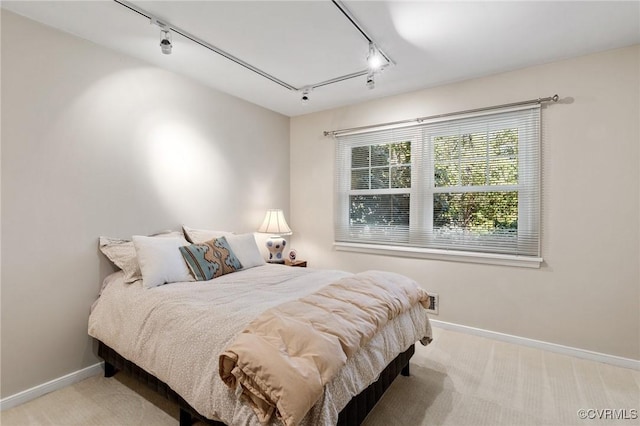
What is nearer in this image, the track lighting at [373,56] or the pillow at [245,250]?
the track lighting at [373,56]

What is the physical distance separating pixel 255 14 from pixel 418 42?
121 cm

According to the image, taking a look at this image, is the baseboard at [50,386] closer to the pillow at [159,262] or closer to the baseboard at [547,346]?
the pillow at [159,262]

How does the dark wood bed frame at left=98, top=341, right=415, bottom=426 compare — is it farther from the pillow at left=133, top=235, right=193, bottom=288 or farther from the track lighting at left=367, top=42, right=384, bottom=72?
the track lighting at left=367, top=42, right=384, bottom=72

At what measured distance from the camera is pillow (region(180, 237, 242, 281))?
8.00 ft

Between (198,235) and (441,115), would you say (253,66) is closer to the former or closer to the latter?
(198,235)

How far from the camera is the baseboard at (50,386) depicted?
1994 millimetres

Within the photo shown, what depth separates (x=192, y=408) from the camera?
1640mm

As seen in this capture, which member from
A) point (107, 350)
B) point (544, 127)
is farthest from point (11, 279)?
point (544, 127)

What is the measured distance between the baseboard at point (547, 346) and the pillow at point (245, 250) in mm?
1968

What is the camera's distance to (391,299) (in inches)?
75.9

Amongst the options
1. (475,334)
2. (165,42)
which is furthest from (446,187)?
(165,42)

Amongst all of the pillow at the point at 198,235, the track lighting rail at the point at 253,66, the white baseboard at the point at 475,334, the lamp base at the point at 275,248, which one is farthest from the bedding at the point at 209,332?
the track lighting rail at the point at 253,66

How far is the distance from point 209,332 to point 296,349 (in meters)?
0.54

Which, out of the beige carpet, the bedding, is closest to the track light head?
the bedding
